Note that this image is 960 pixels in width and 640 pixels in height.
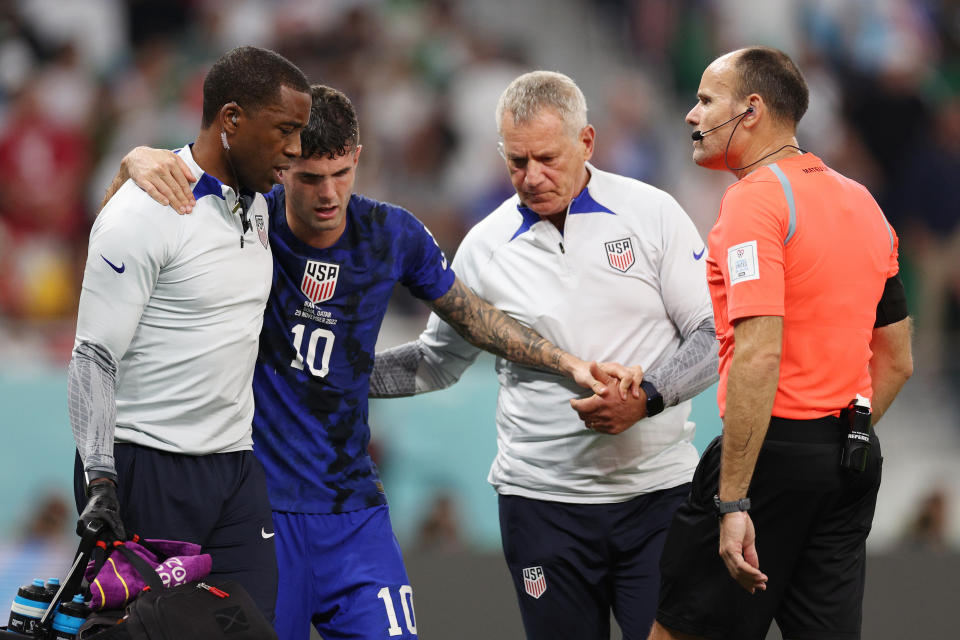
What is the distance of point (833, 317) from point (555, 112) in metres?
1.19

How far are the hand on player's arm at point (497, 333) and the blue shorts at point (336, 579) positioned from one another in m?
0.70

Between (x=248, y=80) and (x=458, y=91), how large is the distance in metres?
6.37

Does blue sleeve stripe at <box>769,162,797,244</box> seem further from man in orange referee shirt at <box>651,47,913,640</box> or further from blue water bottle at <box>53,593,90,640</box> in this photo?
blue water bottle at <box>53,593,90,640</box>

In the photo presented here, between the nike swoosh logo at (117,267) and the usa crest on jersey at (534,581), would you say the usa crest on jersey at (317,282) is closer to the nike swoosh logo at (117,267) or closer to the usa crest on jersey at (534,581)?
the nike swoosh logo at (117,267)

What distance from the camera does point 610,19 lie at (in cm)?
1003

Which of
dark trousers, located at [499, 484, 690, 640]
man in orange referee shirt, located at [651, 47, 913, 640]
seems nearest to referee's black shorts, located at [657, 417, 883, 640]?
man in orange referee shirt, located at [651, 47, 913, 640]

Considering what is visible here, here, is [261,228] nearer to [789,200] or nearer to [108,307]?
[108,307]

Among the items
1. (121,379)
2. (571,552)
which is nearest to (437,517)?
(571,552)

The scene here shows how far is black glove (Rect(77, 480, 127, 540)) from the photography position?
2656mm

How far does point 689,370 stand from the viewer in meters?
3.80

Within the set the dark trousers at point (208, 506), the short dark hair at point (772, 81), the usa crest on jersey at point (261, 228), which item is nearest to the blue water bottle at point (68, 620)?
the dark trousers at point (208, 506)

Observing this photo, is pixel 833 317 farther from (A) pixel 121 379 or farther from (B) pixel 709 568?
(A) pixel 121 379

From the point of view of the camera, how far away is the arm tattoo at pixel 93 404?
9.30 feet

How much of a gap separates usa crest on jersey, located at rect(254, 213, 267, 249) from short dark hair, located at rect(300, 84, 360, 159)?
235 millimetres
